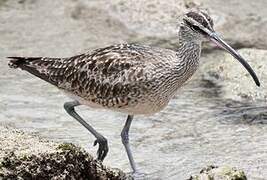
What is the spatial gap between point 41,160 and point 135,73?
7.71ft

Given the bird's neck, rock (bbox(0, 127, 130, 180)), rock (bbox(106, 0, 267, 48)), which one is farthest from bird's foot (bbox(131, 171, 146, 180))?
rock (bbox(106, 0, 267, 48))

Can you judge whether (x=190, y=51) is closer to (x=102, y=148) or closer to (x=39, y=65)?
(x=102, y=148)

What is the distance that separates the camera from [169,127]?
10250 millimetres

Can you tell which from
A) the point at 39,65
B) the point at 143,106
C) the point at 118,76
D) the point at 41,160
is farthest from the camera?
the point at 39,65

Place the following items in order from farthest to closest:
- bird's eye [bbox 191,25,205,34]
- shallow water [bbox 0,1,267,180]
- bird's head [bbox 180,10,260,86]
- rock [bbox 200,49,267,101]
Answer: rock [bbox 200,49,267,101] → shallow water [bbox 0,1,267,180] → bird's eye [bbox 191,25,205,34] → bird's head [bbox 180,10,260,86]

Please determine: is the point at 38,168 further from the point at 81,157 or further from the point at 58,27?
the point at 58,27

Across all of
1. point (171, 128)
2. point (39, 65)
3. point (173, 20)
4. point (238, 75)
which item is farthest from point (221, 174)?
point (173, 20)

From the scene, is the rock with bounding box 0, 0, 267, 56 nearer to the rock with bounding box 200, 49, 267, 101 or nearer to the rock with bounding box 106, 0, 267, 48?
the rock with bounding box 106, 0, 267, 48

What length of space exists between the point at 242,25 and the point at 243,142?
15.7ft

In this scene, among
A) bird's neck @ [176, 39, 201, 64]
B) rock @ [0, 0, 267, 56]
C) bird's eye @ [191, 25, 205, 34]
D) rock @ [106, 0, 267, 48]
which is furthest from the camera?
rock @ [106, 0, 267, 48]

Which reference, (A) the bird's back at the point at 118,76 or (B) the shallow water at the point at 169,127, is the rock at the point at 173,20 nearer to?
(B) the shallow water at the point at 169,127

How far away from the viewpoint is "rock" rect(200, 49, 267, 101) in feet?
36.8

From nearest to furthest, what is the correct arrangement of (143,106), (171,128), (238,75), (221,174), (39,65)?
(221,174) < (143,106) < (39,65) < (171,128) < (238,75)

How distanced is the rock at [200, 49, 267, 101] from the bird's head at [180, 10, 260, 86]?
2674 millimetres
